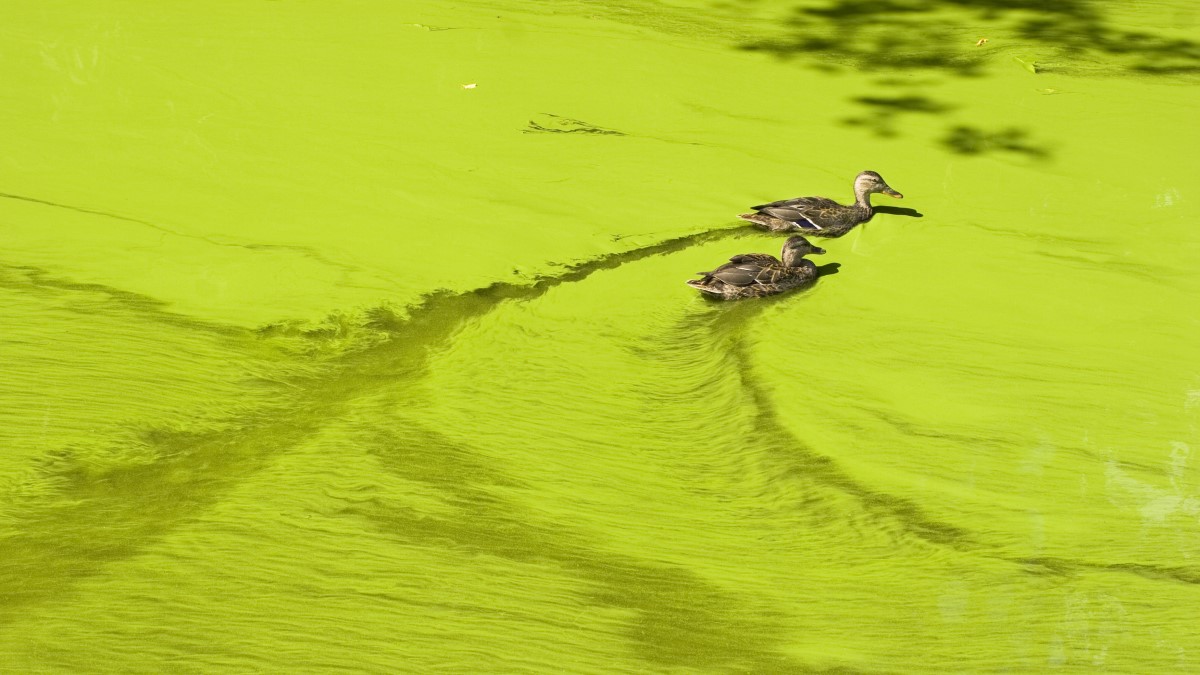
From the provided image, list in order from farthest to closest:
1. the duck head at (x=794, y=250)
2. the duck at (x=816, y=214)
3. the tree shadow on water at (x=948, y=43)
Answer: the tree shadow on water at (x=948, y=43), the duck at (x=816, y=214), the duck head at (x=794, y=250)

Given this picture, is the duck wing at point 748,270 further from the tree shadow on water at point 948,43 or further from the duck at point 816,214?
the tree shadow on water at point 948,43

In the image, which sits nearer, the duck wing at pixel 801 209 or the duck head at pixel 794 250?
the duck head at pixel 794 250

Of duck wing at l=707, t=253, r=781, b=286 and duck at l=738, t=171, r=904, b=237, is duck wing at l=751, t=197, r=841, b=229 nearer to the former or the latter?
duck at l=738, t=171, r=904, b=237

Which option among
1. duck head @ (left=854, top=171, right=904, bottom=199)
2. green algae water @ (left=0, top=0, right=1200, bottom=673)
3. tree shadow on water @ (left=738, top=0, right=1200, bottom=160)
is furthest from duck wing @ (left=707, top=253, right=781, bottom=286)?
tree shadow on water @ (left=738, top=0, right=1200, bottom=160)

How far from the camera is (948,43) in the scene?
6422 millimetres

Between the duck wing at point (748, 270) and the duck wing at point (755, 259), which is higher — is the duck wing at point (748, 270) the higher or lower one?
the lower one

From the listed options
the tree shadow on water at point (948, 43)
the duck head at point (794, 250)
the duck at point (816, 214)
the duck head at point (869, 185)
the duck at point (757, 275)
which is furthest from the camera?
the tree shadow on water at point (948, 43)

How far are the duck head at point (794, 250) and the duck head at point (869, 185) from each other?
55 centimetres

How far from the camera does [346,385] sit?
131 inches

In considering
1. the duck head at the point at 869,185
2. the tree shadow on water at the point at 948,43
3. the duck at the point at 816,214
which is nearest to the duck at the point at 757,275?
the duck at the point at 816,214

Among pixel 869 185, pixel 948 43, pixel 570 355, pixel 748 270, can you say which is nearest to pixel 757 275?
pixel 748 270

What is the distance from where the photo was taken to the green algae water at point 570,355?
247 cm

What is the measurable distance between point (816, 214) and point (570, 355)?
1.39 meters

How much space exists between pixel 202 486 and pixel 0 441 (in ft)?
1.75
